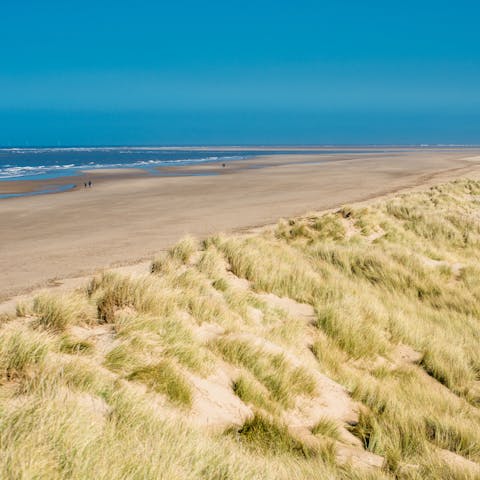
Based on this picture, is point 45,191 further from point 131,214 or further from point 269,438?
point 269,438

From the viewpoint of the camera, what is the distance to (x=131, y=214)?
21.3m

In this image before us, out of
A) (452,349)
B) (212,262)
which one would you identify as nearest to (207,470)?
(452,349)

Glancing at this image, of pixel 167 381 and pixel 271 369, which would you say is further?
pixel 271 369

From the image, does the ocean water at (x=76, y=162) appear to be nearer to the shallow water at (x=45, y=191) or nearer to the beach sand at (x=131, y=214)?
the shallow water at (x=45, y=191)

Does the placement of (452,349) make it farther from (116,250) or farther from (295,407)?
(116,250)

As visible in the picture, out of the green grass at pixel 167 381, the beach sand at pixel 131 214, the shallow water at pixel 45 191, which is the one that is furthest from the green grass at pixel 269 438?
the shallow water at pixel 45 191

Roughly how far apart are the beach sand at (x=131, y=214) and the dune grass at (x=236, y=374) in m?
3.18

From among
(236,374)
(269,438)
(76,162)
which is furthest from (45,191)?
(76,162)

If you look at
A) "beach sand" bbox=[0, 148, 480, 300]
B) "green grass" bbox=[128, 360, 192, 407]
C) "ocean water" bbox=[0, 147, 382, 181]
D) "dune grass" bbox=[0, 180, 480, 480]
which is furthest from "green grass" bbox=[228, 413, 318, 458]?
"ocean water" bbox=[0, 147, 382, 181]

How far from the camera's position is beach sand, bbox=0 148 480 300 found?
40.0 ft

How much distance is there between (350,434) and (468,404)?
1.95 m

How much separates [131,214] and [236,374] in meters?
16.4

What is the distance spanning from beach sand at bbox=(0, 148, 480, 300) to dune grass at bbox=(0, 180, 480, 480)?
318 centimetres

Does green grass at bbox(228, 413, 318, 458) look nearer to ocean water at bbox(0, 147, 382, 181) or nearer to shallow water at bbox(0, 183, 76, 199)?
shallow water at bbox(0, 183, 76, 199)
